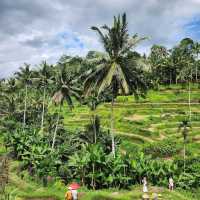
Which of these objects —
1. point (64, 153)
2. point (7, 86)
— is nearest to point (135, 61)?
A: point (64, 153)

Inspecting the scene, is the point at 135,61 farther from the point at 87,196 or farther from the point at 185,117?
the point at 185,117

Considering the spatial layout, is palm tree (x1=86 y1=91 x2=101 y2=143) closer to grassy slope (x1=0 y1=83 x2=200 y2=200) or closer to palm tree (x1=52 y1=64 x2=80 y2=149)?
palm tree (x1=52 y1=64 x2=80 y2=149)

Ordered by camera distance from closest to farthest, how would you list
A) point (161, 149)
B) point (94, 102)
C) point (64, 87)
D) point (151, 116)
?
point (64, 87) < point (94, 102) < point (161, 149) < point (151, 116)

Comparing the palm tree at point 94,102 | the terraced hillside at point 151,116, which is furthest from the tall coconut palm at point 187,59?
the palm tree at point 94,102

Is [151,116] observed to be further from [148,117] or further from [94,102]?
[94,102]

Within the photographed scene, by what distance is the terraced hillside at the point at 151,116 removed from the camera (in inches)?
2751

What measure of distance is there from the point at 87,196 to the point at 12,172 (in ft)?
72.5

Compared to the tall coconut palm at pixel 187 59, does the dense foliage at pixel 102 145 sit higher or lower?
lower

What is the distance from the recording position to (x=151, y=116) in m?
80.9

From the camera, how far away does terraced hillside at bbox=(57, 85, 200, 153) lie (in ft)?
229

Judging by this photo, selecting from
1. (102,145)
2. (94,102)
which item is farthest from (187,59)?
(102,145)

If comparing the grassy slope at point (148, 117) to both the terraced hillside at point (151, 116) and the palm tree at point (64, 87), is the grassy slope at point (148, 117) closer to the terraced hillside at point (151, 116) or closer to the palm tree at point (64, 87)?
the terraced hillside at point (151, 116)

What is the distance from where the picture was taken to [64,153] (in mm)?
48344

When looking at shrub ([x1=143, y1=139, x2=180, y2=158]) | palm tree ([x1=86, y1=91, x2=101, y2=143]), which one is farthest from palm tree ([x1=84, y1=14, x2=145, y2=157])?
shrub ([x1=143, y1=139, x2=180, y2=158])
